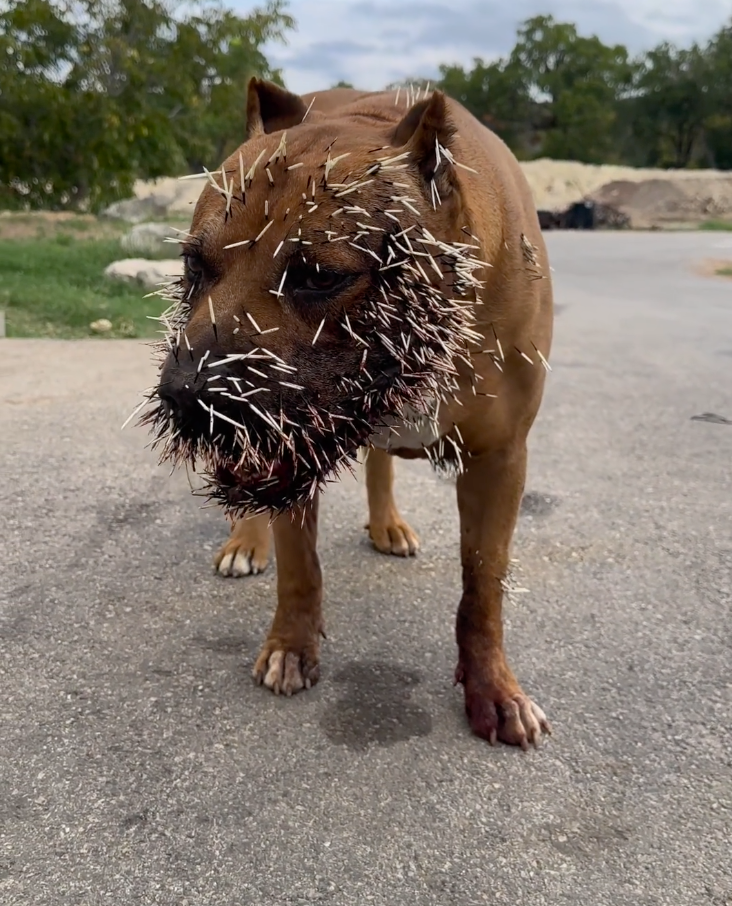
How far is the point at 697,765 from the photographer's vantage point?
238 cm

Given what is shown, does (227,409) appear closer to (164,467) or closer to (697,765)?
(697,765)

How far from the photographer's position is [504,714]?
2506mm

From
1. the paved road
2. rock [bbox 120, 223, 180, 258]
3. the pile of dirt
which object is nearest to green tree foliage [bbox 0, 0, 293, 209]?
rock [bbox 120, 223, 180, 258]

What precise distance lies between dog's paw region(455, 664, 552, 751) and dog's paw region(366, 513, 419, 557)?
3.70ft

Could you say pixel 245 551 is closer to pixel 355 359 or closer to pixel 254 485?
pixel 254 485

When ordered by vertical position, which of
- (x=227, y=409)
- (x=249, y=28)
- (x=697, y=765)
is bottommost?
(x=697, y=765)

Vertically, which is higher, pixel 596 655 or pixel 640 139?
pixel 640 139

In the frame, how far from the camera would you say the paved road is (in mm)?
2000

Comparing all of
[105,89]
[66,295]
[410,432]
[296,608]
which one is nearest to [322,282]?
[410,432]

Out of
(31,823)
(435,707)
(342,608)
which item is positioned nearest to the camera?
(31,823)

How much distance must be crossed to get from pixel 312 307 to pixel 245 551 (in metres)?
1.81

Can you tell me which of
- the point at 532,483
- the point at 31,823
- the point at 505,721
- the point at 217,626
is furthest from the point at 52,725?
the point at 532,483

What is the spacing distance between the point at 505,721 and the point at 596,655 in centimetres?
59

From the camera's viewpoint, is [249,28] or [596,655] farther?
[249,28]
